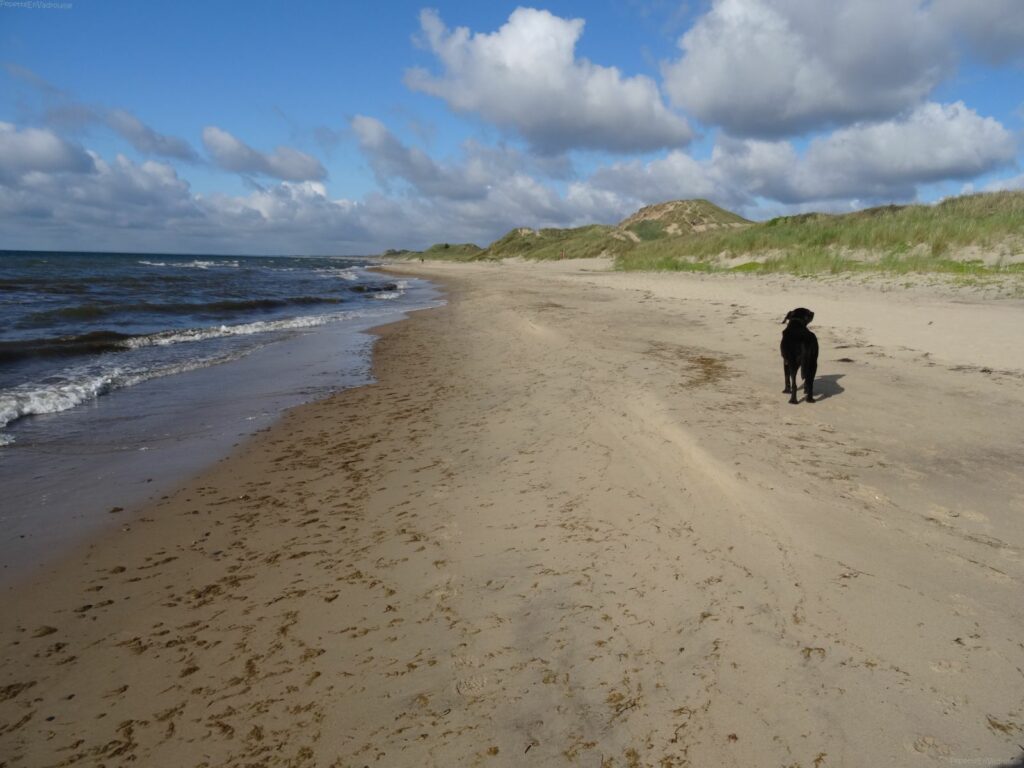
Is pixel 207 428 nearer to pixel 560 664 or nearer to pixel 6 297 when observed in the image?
pixel 560 664

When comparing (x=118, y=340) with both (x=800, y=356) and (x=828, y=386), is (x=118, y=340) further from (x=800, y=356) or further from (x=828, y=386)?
(x=828, y=386)

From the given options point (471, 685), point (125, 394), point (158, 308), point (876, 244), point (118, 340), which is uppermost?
point (876, 244)

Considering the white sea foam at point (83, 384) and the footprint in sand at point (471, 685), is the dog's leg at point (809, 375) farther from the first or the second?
the white sea foam at point (83, 384)

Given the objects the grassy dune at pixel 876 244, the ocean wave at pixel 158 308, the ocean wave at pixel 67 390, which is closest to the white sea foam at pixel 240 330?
the ocean wave at pixel 67 390

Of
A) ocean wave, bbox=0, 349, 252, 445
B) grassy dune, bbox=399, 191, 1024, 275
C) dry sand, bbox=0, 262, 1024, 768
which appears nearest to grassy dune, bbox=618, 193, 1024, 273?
grassy dune, bbox=399, 191, 1024, 275

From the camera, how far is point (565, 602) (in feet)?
9.45

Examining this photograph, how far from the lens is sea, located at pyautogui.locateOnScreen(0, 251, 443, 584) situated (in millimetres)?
4578

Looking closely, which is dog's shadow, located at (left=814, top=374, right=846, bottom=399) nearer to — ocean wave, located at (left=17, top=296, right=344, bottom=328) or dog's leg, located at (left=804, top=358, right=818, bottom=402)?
dog's leg, located at (left=804, top=358, right=818, bottom=402)

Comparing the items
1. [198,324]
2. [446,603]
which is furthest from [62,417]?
[198,324]

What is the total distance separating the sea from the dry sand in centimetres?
57

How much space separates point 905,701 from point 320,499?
3.99 meters

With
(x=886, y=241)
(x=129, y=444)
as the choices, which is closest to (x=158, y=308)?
(x=129, y=444)

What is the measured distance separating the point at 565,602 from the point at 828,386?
5824 millimetres

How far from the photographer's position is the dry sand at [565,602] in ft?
6.96
